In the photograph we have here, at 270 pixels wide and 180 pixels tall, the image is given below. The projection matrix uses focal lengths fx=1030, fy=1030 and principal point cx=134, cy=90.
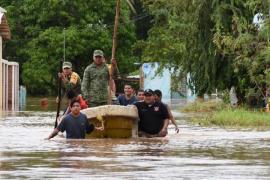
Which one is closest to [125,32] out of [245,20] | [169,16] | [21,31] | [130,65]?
[130,65]

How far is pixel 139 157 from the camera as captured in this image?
16.5 metres

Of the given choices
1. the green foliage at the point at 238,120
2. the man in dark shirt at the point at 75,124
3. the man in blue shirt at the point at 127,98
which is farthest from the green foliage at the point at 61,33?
Result: the man in dark shirt at the point at 75,124

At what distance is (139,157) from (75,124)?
14.0 ft

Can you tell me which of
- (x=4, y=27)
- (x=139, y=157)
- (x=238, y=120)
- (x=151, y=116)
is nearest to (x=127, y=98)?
(x=151, y=116)

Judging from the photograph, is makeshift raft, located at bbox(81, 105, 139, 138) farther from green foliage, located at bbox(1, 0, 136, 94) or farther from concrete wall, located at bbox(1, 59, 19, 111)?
green foliage, located at bbox(1, 0, 136, 94)

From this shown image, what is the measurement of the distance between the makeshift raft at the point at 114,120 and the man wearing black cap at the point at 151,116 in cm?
18

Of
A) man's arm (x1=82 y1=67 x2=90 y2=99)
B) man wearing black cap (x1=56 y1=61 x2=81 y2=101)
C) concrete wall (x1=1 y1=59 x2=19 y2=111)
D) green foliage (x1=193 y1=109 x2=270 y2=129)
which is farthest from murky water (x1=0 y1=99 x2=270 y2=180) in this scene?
concrete wall (x1=1 y1=59 x2=19 y2=111)

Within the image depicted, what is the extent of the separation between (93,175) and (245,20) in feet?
85.8

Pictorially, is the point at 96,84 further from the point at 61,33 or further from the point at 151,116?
the point at 61,33

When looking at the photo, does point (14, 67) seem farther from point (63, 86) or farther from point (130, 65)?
point (63, 86)

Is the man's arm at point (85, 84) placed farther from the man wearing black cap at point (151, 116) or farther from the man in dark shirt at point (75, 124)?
the man in dark shirt at point (75, 124)

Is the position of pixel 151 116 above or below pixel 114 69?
below

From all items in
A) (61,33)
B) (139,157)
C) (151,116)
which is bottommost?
(139,157)

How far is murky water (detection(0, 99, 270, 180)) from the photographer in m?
13.5
